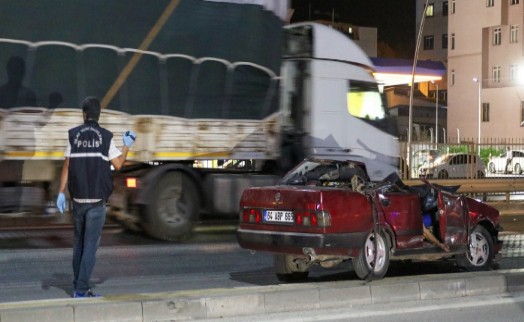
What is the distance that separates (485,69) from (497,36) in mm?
2586

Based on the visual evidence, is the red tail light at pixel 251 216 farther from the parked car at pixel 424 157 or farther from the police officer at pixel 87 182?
the parked car at pixel 424 157

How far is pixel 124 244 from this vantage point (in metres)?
14.9

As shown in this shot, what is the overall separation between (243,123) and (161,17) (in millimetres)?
2613

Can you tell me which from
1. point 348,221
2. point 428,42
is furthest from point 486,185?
point 428,42

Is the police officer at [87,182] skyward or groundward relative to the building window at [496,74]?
groundward

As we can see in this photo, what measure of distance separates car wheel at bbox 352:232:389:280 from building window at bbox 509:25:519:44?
57301 mm

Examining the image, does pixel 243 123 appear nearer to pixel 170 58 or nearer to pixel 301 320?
pixel 170 58

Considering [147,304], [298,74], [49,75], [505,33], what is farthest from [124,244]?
[505,33]

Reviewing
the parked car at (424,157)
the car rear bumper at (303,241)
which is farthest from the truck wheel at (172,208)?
the parked car at (424,157)

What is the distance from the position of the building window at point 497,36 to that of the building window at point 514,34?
0.81 metres

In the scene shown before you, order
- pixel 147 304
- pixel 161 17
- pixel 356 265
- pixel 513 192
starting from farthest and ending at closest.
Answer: pixel 513 192 → pixel 161 17 → pixel 356 265 → pixel 147 304

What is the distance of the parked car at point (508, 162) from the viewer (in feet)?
83.5

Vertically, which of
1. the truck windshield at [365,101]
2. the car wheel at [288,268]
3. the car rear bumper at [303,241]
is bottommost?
the car wheel at [288,268]

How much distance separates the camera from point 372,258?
1007 centimetres
